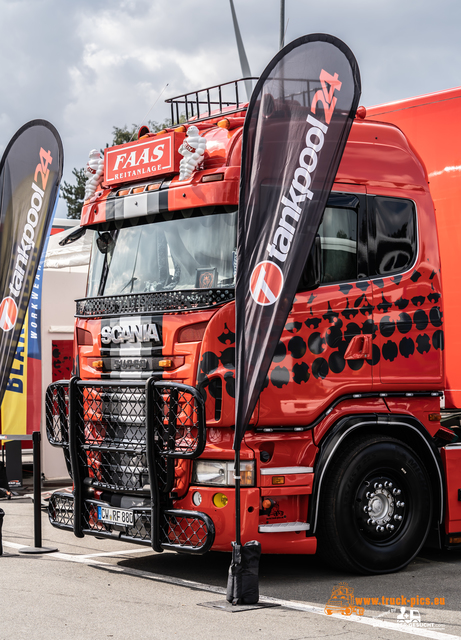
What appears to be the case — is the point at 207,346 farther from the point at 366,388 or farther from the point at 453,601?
the point at 453,601

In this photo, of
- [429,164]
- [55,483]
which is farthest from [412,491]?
[55,483]

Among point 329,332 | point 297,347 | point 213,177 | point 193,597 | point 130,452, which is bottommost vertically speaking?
point 193,597

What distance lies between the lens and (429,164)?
8484 mm

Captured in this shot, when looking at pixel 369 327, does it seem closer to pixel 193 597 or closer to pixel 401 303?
pixel 401 303

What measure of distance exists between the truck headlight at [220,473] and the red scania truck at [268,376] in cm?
1

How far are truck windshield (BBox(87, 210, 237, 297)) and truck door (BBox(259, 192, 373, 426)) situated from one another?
68cm

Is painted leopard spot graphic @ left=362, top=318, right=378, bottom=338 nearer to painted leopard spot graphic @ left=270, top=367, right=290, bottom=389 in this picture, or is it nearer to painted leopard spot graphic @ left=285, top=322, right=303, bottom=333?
painted leopard spot graphic @ left=285, top=322, right=303, bottom=333

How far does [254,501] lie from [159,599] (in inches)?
38.9

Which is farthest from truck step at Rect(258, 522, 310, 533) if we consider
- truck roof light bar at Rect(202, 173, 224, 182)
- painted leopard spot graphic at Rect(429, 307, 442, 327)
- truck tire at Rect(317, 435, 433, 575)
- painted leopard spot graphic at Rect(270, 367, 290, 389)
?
truck roof light bar at Rect(202, 173, 224, 182)

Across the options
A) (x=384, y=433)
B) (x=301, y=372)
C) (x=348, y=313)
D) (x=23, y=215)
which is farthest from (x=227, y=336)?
(x=23, y=215)

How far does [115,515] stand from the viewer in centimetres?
725

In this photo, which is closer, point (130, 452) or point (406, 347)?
point (130, 452)

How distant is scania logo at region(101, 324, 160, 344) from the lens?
7.16 m

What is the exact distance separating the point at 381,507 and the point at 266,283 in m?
2.31
